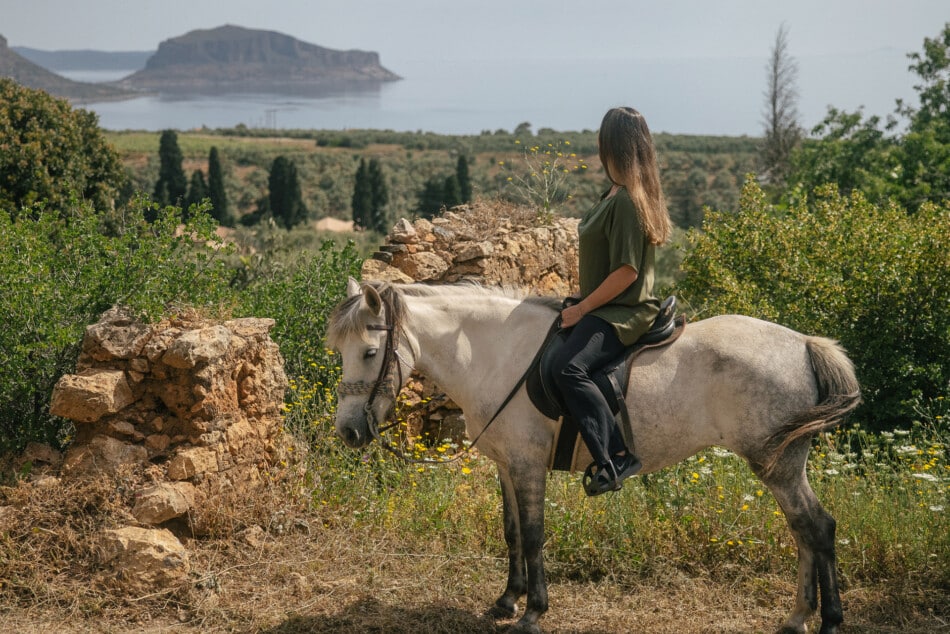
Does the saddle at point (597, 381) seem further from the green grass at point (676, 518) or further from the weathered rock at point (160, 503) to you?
the weathered rock at point (160, 503)

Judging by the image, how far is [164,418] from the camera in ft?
19.2

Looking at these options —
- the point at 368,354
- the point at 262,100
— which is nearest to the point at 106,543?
the point at 368,354

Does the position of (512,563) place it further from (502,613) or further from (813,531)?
(813,531)

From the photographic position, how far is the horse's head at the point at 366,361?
14.9ft

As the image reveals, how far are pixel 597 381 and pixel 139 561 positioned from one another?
3129 millimetres

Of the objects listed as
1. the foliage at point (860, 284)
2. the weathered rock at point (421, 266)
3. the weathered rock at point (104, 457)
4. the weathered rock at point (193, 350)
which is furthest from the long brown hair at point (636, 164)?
the foliage at point (860, 284)

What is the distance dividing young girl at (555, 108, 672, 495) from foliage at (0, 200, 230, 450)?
3272 mm

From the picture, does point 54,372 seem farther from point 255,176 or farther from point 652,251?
point 255,176

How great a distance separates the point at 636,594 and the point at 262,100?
20270cm

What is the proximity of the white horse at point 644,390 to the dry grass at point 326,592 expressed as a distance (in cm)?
56

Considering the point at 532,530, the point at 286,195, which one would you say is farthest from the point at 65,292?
the point at 286,195

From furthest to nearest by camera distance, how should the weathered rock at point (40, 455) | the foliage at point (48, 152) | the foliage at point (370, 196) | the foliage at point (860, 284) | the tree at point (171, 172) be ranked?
the tree at point (171, 172), the foliage at point (370, 196), the foliage at point (48, 152), the foliage at point (860, 284), the weathered rock at point (40, 455)

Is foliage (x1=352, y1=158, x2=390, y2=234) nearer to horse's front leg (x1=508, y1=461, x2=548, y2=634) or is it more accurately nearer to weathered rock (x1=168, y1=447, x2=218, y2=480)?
weathered rock (x1=168, y1=447, x2=218, y2=480)

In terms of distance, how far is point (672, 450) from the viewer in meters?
4.75
